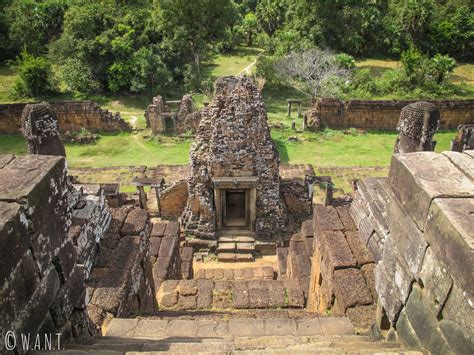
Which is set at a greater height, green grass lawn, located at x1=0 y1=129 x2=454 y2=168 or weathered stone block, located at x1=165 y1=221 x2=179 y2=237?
weathered stone block, located at x1=165 y1=221 x2=179 y2=237

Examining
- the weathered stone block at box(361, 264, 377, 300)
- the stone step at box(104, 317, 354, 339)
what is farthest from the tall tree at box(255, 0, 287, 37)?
the stone step at box(104, 317, 354, 339)

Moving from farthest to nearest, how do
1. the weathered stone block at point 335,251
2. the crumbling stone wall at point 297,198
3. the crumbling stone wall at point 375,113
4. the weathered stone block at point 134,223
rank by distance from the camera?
the crumbling stone wall at point 375,113 < the crumbling stone wall at point 297,198 < the weathered stone block at point 134,223 < the weathered stone block at point 335,251

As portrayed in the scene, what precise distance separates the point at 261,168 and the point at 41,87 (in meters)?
20.0

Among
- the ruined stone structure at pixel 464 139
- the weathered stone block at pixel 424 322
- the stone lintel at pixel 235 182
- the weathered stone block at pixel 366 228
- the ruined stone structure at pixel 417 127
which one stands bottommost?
the ruined stone structure at pixel 464 139

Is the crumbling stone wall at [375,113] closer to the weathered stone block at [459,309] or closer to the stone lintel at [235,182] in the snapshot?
the stone lintel at [235,182]

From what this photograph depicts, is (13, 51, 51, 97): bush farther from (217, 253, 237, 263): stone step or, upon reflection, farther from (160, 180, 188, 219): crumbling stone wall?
(217, 253, 237, 263): stone step

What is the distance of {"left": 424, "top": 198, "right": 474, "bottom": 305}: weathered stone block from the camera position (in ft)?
7.21

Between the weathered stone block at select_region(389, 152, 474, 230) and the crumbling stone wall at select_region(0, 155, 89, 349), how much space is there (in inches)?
105

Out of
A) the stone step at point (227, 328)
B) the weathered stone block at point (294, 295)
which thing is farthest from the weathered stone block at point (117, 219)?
the weathered stone block at point (294, 295)

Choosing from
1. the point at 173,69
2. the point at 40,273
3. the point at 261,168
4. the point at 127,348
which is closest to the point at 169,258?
the point at 261,168

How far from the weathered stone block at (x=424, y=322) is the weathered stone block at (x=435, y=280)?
110 mm

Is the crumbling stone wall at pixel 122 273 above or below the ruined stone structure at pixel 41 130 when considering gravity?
below

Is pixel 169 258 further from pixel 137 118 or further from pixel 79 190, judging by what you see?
pixel 137 118

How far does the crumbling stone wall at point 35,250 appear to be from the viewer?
98.0 inches
